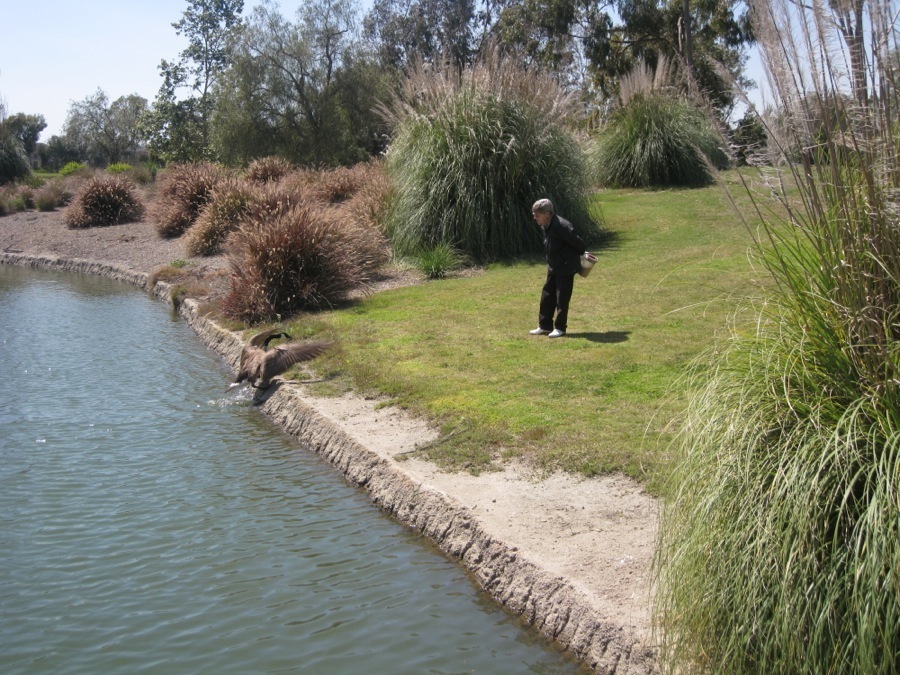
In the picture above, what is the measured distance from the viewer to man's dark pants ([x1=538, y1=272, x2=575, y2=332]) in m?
10.0

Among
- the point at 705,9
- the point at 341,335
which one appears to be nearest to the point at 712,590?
the point at 341,335

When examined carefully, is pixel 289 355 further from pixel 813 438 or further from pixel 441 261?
pixel 813 438

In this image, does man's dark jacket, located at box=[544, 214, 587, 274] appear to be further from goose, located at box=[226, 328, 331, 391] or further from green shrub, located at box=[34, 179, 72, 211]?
green shrub, located at box=[34, 179, 72, 211]

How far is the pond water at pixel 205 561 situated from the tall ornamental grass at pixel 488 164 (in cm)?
658

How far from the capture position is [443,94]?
52.9ft

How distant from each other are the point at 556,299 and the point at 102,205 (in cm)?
2252

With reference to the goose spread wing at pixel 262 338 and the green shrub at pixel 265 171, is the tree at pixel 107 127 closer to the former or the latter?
the green shrub at pixel 265 171

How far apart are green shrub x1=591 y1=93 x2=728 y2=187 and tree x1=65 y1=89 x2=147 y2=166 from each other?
2365 inches

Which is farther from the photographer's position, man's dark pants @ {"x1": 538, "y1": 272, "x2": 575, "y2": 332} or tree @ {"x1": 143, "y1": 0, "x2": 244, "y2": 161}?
tree @ {"x1": 143, "y1": 0, "x2": 244, "y2": 161}

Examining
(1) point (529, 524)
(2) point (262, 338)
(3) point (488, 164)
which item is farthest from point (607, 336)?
(3) point (488, 164)

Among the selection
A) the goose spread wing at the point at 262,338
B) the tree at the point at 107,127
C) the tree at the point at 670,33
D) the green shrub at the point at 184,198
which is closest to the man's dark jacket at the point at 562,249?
the goose spread wing at the point at 262,338

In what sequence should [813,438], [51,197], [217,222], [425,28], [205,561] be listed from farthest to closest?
1. [425,28]
2. [51,197]
3. [217,222]
4. [205,561]
5. [813,438]

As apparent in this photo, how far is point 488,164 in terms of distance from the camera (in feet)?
50.5

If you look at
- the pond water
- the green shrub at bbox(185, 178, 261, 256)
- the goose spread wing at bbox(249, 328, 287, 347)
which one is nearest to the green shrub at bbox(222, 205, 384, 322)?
the goose spread wing at bbox(249, 328, 287, 347)
